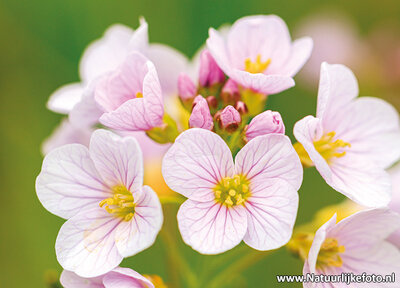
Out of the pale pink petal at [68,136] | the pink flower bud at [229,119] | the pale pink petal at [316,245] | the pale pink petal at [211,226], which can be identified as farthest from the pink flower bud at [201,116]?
the pale pink petal at [68,136]

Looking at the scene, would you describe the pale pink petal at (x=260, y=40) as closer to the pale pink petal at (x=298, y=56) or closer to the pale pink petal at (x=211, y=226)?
the pale pink petal at (x=298, y=56)

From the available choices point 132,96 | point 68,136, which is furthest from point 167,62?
point 68,136

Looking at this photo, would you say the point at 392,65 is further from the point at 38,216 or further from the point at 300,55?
the point at 38,216

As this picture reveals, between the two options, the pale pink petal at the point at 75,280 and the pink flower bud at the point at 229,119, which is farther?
the pink flower bud at the point at 229,119

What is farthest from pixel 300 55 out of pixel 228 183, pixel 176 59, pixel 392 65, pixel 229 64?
pixel 392 65

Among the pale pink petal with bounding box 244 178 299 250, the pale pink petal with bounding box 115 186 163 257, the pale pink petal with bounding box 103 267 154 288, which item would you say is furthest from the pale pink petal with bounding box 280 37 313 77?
the pale pink petal with bounding box 103 267 154 288

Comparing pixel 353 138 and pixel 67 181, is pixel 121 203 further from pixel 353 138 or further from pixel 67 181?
pixel 353 138
